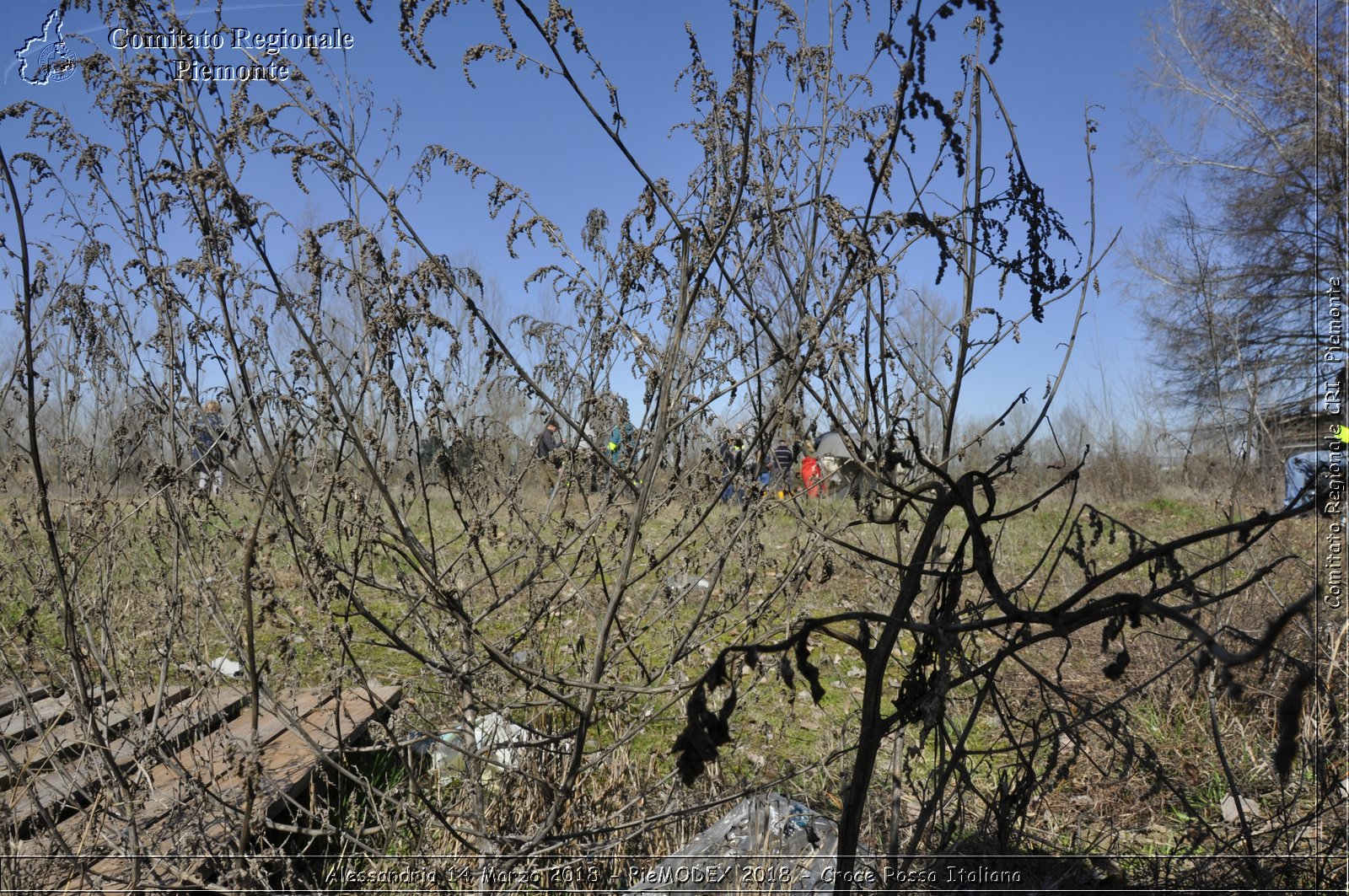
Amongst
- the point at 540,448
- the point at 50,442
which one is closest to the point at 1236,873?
the point at 540,448

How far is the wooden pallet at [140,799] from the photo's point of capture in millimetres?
2096

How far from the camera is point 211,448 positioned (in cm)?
219

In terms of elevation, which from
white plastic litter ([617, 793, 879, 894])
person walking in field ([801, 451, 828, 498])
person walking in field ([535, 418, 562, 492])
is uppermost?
person walking in field ([535, 418, 562, 492])

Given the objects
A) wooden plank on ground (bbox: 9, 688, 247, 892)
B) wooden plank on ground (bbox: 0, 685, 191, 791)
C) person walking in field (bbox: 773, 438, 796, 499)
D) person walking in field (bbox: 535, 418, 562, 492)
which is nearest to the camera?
wooden plank on ground (bbox: 9, 688, 247, 892)

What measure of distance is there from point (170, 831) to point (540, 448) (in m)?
1.72

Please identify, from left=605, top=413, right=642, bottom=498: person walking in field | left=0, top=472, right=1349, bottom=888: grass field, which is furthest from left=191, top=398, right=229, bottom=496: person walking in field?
left=605, top=413, right=642, bottom=498: person walking in field

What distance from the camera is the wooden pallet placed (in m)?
2.10

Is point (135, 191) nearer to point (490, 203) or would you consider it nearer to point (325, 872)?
point (490, 203)

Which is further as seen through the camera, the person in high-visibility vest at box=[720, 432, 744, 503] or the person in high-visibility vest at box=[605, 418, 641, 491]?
the person in high-visibility vest at box=[605, 418, 641, 491]

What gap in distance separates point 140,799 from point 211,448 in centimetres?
117

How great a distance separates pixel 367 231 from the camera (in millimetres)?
2043

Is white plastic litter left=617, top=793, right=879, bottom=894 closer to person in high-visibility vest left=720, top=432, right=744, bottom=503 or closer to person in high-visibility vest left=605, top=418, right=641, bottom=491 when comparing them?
person in high-visibility vest left=720, top=432, right=744, bottom=503

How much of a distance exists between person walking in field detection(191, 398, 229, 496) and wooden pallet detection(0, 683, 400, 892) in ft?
2.10

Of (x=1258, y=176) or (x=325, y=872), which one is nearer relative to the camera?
(x=325, y=872)
